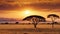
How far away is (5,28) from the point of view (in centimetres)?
196

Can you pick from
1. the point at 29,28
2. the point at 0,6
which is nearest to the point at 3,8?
the point at 0,6

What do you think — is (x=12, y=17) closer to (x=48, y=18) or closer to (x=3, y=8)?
(x=3, y=8)

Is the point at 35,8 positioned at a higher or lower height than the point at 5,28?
higher

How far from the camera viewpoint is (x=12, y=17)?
6.48 feet

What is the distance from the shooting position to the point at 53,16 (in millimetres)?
1955

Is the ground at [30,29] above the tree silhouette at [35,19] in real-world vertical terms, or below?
below

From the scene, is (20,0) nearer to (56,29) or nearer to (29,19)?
(29,19)

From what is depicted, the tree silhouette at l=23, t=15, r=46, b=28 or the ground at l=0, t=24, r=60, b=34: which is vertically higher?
the tree silhouette at l=23, t=15, r=46, b=28

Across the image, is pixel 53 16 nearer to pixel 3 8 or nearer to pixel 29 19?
pixel 29 19

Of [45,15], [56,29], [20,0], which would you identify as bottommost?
[56,29]

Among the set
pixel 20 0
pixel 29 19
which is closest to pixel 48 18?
pixel 29 19

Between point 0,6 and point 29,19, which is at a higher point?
point 0,6

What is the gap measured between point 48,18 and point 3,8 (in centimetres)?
40

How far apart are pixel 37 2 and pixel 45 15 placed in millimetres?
139
